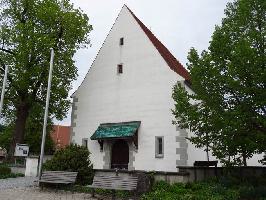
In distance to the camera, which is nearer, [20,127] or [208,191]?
[208,191]

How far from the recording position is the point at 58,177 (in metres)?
15.8

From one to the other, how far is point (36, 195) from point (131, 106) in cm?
979

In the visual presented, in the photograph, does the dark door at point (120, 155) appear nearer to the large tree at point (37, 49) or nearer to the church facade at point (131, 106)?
the church facade at point (131, 106)

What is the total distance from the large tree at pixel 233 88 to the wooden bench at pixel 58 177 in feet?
17.0

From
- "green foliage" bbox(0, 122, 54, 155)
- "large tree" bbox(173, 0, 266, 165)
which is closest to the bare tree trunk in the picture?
"green foliage" bbox(0, 122, 54, 155)

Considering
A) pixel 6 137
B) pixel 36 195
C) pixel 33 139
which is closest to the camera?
pixel 36 195

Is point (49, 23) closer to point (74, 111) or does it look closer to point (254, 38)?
point (74, 111)

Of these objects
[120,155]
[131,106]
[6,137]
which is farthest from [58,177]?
[6,137]

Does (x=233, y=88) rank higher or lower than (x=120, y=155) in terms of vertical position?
higher

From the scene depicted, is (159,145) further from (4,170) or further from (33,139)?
(33,139)

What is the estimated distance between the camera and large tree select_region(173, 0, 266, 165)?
12703mm

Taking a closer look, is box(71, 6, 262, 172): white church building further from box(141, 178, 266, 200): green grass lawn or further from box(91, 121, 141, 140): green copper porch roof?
box(141, 178, 266, 200): green grass lawn

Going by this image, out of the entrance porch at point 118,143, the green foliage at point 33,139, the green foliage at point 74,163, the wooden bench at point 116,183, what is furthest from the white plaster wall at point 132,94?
the green foliage at point 33,139

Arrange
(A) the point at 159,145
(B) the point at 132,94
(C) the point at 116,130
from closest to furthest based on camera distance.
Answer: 1. (A) the point at 159,145
2. (C) the point at 116,130
3. (B) the point at 132,94
